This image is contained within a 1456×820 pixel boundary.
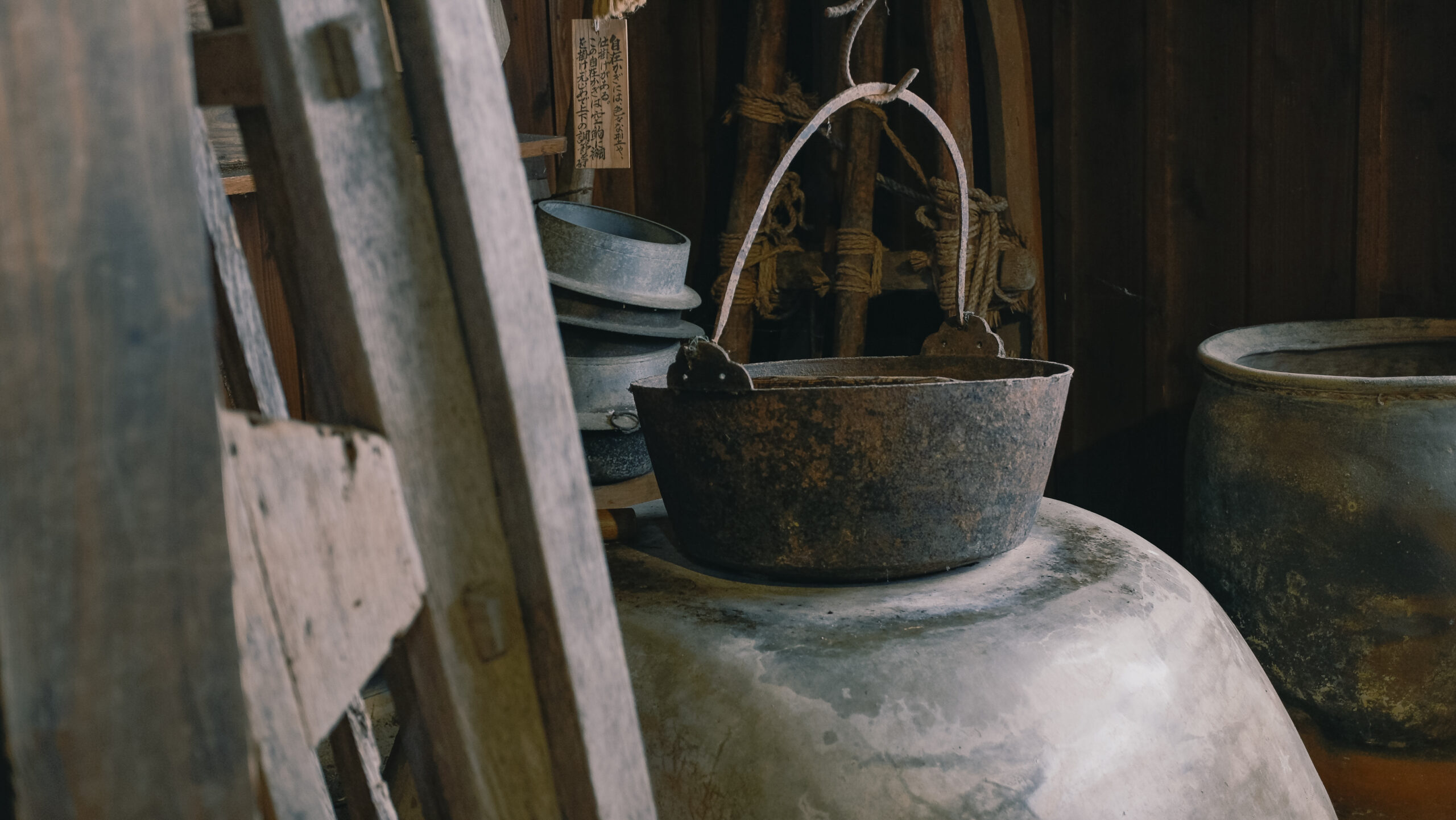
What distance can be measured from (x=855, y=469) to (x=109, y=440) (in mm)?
766

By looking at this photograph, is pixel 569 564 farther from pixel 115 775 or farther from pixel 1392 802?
pixel 1392 802

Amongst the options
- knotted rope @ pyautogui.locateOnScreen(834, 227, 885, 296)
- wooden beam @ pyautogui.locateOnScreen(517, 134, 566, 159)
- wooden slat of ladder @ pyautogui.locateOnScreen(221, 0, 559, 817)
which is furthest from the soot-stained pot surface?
knotted rope @ pyautogui.locateOnScreen(834, 227, 885, 296)

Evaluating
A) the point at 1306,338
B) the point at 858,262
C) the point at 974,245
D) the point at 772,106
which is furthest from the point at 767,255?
the point at 1306,338

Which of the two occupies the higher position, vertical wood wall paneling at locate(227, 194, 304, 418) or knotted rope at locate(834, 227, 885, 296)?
vertical wood wall paneling at locate(227, 194, 304, 418)

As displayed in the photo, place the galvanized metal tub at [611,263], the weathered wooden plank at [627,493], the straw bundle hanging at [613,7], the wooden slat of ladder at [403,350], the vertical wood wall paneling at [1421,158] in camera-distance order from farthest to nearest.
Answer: the vertical wood wall paneling at [1421,158], the weathered wooden plank at [627,493], the galvanized metal tub at [611,263], the straw bundle hanging at [613,7], the wooden slat of ladder at [403,350]

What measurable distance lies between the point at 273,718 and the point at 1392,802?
1.83m

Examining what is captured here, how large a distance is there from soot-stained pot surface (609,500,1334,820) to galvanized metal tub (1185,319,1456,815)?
26.5 inches

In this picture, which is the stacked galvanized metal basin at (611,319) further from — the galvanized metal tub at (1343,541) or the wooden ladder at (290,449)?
the wooden ladder at (290,449)

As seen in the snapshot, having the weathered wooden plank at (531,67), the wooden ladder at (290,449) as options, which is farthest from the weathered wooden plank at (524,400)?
the weathered wooden plank at (531,67)

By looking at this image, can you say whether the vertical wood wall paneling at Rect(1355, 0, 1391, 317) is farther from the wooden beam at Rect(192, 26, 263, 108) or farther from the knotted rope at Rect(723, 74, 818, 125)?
the wooden beam at Rect(192, 26, 263, 108)

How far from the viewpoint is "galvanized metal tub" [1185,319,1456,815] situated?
1665 mm

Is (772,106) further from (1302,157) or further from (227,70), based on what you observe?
(227,70)

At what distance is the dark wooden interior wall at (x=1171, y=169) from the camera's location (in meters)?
2.11

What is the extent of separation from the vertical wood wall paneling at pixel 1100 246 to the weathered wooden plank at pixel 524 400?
209cm
